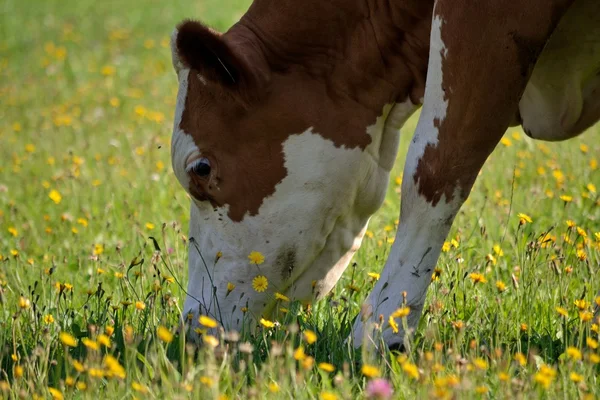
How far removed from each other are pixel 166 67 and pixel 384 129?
291 inches

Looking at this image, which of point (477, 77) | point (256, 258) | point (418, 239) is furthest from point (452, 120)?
point (256, 258)

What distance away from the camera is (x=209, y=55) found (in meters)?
3.75

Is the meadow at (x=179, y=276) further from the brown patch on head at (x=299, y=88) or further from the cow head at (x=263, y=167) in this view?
the brown patch on head at (x=299, y=88)

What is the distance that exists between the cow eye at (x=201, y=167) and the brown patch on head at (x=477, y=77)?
95 centimetres

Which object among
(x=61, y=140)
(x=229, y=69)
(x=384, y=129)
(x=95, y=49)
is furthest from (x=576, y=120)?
(x=95, y=49)

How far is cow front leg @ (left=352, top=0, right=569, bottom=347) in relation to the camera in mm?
3209

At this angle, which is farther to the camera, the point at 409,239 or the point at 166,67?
the point at 166,67

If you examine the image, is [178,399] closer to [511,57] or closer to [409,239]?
[409,239]

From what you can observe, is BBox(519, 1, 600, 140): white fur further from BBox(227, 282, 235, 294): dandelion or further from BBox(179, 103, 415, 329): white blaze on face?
BBox(227, 282, 235, 294): dandelion

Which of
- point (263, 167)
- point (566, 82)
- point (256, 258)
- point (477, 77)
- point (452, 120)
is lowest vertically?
point (256, 258)

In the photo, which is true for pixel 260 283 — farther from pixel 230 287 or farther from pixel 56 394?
pixel 56 394

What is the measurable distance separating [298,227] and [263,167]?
10.9 inches

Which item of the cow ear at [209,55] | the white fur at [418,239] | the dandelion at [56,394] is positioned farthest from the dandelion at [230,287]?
the dandelion at [56,394]

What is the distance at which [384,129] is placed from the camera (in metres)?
3.99
